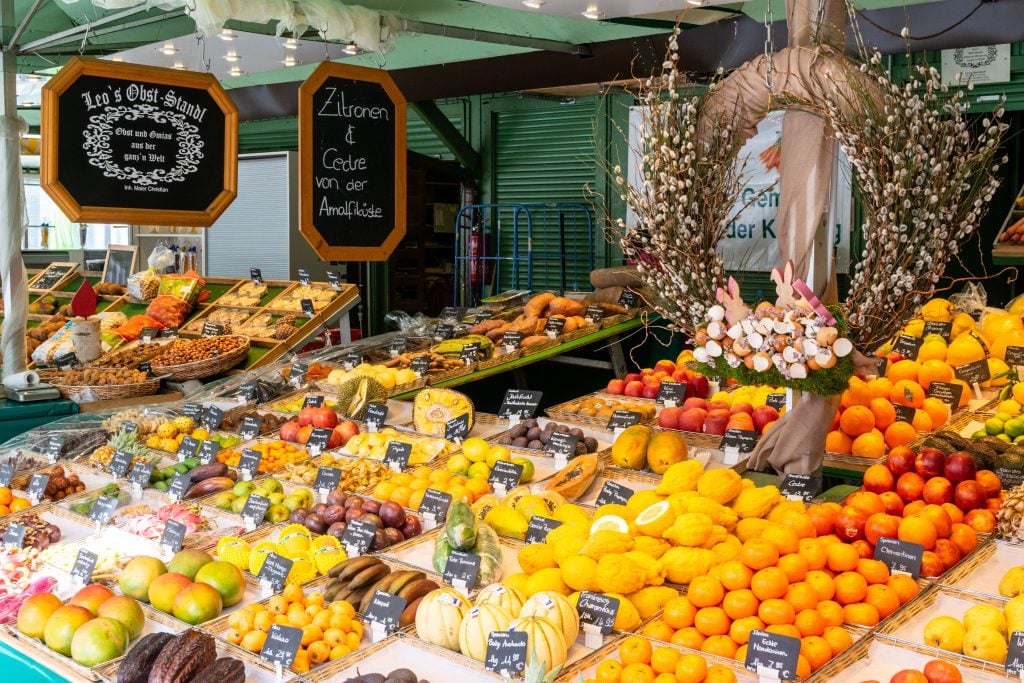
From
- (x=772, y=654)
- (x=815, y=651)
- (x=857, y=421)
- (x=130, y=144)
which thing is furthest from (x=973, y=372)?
(x=130, y=144)

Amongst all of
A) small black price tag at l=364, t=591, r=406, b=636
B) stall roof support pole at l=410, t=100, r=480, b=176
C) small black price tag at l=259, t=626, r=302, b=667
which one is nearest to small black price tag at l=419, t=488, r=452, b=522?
small black price tag at l=364, t=591, r=406, b=636

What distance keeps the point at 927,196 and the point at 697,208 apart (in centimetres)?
67

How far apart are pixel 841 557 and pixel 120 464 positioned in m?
2.82

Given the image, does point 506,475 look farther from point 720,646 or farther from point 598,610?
point 720,646

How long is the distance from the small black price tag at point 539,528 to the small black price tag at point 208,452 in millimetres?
1662

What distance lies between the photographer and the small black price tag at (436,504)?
3.37 meters

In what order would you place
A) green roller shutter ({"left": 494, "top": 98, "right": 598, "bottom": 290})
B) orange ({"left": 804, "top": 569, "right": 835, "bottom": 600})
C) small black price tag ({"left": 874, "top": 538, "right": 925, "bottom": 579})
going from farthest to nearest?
green roller shutter ({"left": 494, "top": 98, "right": 598, "bottom": 290}), small black price tag ({"left": 874, "top": 538, "right": 925, "bottom": 579}), orange ({"left": 804, "top": 569, "right": 835, "bottom": 600})

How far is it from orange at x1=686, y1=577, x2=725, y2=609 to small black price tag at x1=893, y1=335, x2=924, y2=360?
2.72 m

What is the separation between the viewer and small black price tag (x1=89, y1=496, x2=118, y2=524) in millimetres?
3613

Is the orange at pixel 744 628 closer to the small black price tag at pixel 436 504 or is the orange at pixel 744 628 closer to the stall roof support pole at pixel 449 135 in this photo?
the small black price tag at pixel 436 504

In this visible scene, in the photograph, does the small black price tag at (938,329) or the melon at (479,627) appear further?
the small black price tag at (938,329)

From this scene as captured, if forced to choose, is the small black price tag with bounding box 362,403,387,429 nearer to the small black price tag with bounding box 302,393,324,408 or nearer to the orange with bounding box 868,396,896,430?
the small black price tag with bounding box 302,393,324,408

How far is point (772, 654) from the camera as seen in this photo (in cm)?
221

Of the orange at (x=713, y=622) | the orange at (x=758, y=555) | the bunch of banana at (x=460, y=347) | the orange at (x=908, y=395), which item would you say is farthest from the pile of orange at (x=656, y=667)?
the bunch of banana at (x=460, y=347)
